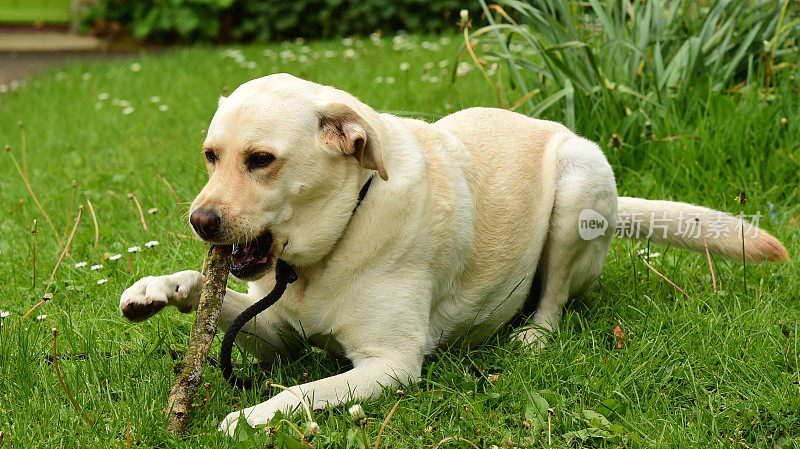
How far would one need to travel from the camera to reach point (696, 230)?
12.3ft

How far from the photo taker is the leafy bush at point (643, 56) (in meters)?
5.08

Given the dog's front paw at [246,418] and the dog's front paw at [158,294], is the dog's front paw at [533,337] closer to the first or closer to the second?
the dog's front paw at [246,418]

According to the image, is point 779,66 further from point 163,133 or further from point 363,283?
point 163,133

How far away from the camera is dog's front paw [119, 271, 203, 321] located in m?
2.67

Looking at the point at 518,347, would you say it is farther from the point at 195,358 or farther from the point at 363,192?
the point at 195,358

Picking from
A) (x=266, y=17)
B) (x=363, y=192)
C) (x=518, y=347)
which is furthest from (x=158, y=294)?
(x=266, y=17)

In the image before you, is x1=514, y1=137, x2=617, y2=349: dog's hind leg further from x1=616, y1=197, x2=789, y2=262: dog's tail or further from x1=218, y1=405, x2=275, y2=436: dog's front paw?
x1=218, y1=405, x2=275, y2=436: dog's front paw

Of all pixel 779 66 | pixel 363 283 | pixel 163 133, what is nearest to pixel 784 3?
pixel 779 66

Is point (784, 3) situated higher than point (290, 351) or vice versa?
point (784, 3)

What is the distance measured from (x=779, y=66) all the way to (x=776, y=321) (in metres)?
2.45

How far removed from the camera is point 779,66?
17.3ft

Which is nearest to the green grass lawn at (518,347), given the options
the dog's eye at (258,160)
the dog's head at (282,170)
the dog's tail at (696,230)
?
the dog's tail at (696,230)

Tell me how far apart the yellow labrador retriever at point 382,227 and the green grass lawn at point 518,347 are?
0.13 meters

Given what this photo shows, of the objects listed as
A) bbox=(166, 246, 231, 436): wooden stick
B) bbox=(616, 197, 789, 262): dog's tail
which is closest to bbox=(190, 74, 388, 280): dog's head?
bbox=(166, 246, 231, 436): wooden stick
